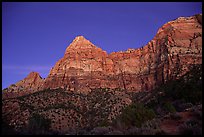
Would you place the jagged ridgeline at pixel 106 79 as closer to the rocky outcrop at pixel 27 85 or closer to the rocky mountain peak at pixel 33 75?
the rocky outcrop at pixel 27 85

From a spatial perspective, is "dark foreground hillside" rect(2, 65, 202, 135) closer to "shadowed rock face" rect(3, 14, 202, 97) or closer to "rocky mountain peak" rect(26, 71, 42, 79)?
→ "shadowed rock face" rect(3, 14, 202, 97)

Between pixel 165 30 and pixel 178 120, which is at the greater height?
pixel 165 30

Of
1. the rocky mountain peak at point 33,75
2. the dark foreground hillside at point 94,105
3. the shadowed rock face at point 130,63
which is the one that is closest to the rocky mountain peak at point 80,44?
the shadowed rock face at point 130,63

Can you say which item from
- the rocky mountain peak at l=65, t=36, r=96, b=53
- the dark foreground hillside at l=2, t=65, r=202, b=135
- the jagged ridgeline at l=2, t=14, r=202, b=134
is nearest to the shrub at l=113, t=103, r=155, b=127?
the dark foreground hillside at l=2, t=65, r=202, b=135

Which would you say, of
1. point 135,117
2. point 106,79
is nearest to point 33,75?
point 106,79

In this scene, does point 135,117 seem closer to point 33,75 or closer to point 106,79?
point 106,79

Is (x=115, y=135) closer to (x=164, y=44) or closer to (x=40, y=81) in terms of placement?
(x=164, y=44)

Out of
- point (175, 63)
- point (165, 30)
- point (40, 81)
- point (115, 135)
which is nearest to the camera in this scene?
point (115, 135)

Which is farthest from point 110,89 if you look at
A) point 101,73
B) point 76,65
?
point 76,65
